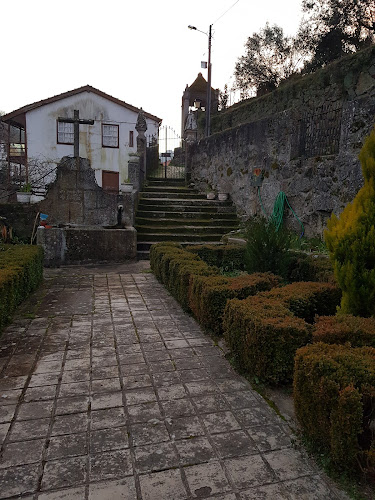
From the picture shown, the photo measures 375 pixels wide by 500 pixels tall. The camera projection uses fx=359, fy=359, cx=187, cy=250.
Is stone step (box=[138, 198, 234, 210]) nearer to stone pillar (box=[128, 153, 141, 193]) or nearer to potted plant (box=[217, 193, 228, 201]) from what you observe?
potted plant (box=[217, 193, 228, 201])

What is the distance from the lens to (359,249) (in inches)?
123

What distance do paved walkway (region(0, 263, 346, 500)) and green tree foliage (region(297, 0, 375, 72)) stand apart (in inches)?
584

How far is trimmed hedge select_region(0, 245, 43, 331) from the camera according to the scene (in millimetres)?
4207

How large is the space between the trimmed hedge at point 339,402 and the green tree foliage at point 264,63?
58.6ft

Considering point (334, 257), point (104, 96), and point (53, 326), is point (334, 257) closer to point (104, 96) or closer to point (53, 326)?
point (53, 326)

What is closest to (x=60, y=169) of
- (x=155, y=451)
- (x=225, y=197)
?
(x=225, y=197)

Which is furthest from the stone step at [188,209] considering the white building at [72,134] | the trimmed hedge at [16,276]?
the white building at [72,134]

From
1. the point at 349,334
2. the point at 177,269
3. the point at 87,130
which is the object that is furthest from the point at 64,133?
the point at 349,334

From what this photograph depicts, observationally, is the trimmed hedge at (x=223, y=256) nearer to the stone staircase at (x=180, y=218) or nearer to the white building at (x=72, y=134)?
the stone staircase at (x=180, y=218)

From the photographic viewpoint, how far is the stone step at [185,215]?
36.3 ft

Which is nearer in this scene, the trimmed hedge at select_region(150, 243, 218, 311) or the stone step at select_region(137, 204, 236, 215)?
the trimmed hedge at select_region(150, 243, 218, 311)

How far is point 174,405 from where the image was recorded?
264 centimetres

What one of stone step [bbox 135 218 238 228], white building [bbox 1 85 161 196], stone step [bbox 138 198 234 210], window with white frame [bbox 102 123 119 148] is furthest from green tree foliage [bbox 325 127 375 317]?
window with white frame [bbox 102 123 119 148]

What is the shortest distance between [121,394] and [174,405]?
45 centimetres
